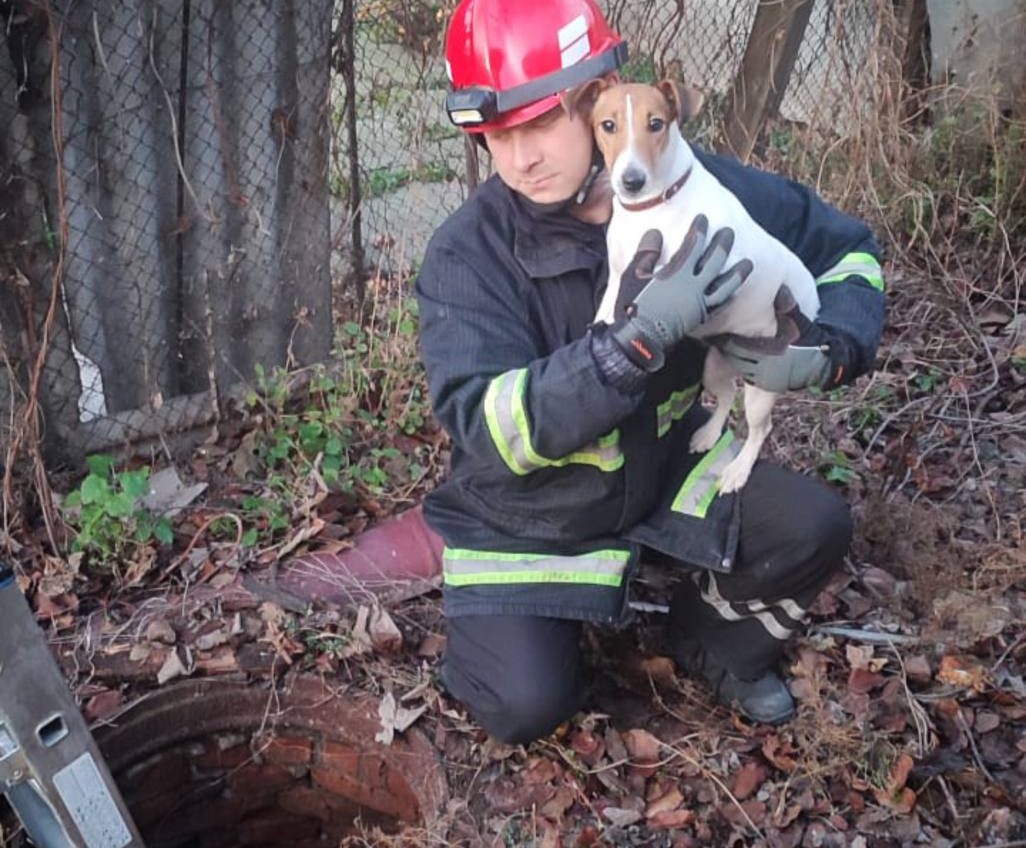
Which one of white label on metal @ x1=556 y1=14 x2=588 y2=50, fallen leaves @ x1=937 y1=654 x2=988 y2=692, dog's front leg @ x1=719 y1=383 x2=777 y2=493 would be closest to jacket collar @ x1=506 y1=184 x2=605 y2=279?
white label on metal @ x1=556 y1=14 x2=588 y2=50

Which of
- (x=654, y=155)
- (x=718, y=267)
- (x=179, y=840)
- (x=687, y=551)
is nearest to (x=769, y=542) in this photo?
(x=687, y=551)

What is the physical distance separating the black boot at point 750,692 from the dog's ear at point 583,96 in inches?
55.4

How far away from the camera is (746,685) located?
262 centimetres

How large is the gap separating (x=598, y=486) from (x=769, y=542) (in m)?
0.45

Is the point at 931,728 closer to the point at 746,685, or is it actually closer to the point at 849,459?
the point at 746,685

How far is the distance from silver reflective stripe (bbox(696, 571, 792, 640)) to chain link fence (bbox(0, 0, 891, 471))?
1788 millimetres

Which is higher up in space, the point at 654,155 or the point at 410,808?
the point at 654,155

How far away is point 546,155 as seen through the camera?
2.05 m

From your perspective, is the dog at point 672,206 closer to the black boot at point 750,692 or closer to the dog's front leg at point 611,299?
the dog's front leg at point 611,299

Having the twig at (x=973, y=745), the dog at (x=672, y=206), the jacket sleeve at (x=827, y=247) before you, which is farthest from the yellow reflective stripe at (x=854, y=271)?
the twig at (x=973, y=745)

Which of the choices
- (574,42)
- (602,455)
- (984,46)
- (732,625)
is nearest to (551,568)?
(602,455)

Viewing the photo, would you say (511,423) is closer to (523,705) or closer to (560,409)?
(560,409)

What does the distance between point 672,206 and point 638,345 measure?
0.83 feet

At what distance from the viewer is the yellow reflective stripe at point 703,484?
246cm
